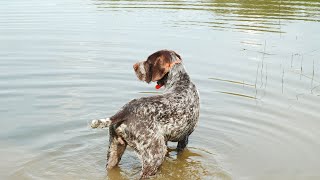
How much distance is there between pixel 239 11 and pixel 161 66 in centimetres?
→ 1546

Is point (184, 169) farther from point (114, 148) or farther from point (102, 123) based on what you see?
point (102, 123)

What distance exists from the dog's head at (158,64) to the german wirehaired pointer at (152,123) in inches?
10.3

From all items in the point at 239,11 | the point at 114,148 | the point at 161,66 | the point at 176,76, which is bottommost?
the point at 114,148

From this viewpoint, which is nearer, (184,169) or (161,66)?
(161,66)

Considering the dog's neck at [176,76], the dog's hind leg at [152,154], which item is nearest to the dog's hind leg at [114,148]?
the dog's hind leg at [152,154]

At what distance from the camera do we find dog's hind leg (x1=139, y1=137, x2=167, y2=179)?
20.9 ft

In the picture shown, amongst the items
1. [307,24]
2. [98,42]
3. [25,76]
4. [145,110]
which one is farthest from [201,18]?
[145,110]

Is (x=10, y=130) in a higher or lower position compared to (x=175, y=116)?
lower

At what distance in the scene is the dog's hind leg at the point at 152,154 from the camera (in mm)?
6379

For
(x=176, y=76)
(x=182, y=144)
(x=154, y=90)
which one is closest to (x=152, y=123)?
(x=176, y=76)

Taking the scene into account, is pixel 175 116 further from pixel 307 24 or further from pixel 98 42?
pixel 307 24

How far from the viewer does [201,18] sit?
65.1 ft

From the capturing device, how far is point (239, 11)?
22.1 m

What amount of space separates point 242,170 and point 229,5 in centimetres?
1712
